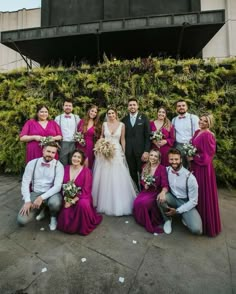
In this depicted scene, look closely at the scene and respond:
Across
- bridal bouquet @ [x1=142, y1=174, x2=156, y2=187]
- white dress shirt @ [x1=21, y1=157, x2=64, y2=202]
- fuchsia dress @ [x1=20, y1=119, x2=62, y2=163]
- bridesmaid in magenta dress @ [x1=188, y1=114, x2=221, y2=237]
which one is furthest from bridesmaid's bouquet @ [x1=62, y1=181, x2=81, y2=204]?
bridesmaid in magenta dress @ [x1=188, y1=114, x2=221, y2=237]

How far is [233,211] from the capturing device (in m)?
3.65

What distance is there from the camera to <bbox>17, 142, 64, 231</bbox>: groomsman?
3002mm

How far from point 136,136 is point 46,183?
5.42 ft

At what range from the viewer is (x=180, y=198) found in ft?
9.89

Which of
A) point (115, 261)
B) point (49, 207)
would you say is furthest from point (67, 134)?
point (115, 261)

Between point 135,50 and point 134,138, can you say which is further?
point 135,50

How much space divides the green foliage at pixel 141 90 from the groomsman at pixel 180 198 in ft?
6.31

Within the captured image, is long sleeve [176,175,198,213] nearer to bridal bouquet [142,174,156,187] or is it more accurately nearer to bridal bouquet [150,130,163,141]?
bridal bouquet [142,174,156,187]

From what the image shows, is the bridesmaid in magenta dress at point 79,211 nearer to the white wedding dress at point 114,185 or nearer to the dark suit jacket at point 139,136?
the white wedding dress at point 114,185

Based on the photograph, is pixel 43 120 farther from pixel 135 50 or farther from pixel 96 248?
pixel 135 50

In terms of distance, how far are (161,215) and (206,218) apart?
23.7 inches

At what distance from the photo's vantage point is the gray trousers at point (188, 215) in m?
2.79

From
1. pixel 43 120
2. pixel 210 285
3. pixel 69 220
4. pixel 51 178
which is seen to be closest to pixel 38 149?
pixel 43 120

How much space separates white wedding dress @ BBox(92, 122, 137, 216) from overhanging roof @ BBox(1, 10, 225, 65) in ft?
12.3
